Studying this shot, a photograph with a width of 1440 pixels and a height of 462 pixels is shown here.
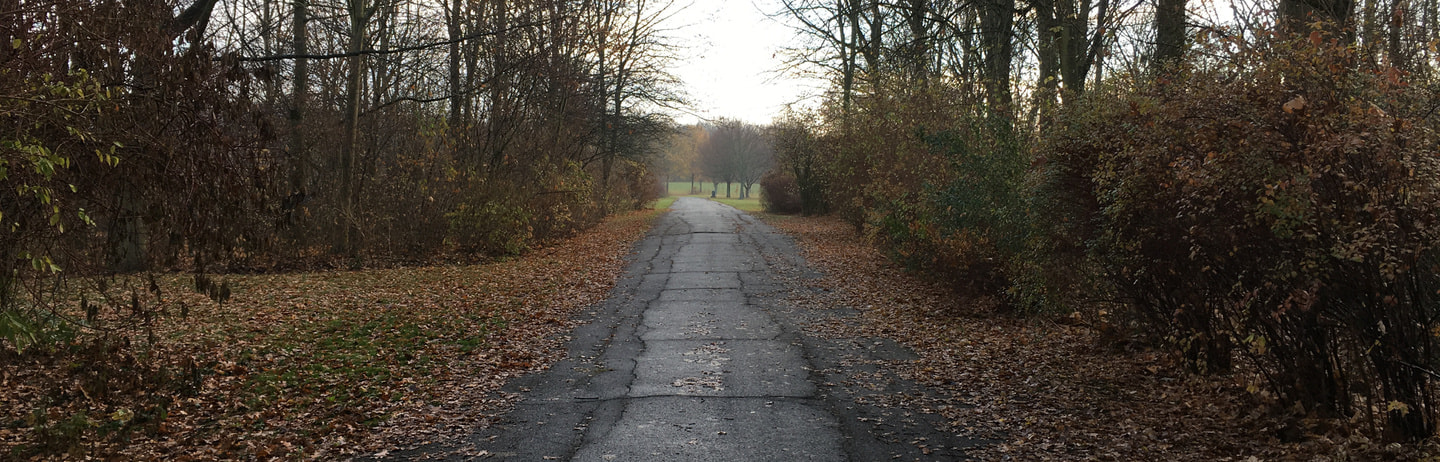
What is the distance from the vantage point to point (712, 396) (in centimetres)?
671

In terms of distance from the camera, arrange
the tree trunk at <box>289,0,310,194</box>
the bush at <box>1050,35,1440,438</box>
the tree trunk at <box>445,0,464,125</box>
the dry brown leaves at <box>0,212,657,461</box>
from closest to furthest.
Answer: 1. the bush at <box>1050,35,1440,438</box>
2. the dry brown leaves at <box>0,212,657,461</box>
3. the tree trunk at <box>289,0,310,194</box>
4. the tree trunk at <box>445,0,464,125</box>

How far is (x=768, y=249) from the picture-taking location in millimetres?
20672

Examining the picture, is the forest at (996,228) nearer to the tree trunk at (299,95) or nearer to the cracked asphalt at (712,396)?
the cracked asphalt at (712,396)

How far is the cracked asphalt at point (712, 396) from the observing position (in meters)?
5.41

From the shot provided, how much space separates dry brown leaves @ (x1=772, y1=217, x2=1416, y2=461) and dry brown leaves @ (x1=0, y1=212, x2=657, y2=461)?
3455 millimetres

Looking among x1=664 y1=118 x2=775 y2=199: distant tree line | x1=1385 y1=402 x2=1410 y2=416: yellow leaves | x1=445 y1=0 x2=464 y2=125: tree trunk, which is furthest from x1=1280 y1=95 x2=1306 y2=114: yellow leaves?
x1=664 y1=118 x2=775 y2=199: distant tree line

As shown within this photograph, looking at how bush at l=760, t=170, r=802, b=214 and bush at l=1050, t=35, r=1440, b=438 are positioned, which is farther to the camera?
bush at l=760, t=170, r=802, b=214

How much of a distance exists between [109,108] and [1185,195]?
250 inches

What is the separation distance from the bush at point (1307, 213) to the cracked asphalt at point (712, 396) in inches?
77.5

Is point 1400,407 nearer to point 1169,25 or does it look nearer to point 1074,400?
point 1074,400

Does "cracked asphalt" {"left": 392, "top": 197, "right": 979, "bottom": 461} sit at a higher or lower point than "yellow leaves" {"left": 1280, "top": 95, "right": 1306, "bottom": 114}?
lower

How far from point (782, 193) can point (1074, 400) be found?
1258 inches

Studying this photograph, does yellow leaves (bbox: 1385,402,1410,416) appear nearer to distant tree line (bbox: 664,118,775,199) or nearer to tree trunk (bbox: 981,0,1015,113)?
tree trunk (bbox: 981,0,1015,113)

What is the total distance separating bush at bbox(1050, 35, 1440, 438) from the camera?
4457mm
